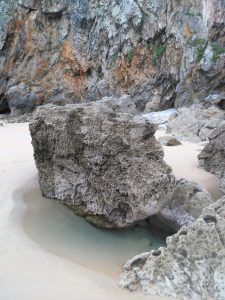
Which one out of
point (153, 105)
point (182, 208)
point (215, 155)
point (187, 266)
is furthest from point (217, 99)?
point (187, 266)

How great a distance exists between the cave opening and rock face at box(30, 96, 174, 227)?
22.8 metres

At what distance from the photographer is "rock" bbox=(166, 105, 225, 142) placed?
41.0 ft

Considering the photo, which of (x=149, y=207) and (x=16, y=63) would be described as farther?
(x=16, y=63)

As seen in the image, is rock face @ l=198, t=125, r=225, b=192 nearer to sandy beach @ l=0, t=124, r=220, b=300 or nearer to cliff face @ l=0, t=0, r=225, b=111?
sandy beach @ l=0, t=124, r=220, b=300

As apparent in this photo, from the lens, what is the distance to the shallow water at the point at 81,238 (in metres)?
4.50

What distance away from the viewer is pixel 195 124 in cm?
1367

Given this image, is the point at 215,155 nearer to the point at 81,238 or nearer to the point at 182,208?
the point at 182,208

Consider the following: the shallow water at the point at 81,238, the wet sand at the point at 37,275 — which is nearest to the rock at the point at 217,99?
the shallow water at the point at 81,238

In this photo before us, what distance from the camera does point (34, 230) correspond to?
5031mm

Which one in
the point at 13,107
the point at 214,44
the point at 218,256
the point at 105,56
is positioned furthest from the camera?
the point at 13,107

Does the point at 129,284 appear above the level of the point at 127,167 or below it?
below

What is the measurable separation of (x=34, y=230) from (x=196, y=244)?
7.27ft

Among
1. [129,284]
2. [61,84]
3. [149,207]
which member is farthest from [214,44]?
[129,284]

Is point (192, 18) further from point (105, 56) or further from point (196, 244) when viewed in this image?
point (196, 244)
